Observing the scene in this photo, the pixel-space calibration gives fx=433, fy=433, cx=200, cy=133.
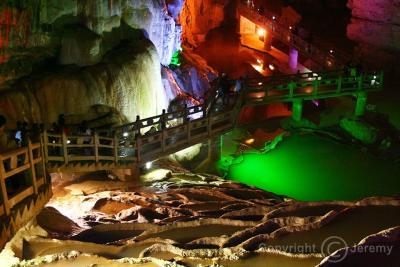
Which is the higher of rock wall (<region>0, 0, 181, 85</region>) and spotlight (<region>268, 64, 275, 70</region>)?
Answer: rock wall (<region>0, 0, 181, 85</region>)

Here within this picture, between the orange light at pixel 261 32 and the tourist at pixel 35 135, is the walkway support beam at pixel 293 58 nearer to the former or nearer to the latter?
the orange light at pixel 261 32

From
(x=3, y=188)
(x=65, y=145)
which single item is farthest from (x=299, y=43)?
(x=3, y=188)

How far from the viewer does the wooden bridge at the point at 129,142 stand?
26.3ft

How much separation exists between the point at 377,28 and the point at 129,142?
14984 mm

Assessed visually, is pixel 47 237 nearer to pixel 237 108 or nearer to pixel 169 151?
pixel 169 151

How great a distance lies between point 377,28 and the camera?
2156 centimetres

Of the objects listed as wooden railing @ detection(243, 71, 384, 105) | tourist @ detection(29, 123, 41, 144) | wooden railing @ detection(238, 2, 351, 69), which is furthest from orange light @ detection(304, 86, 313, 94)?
tourist @ detection(29, 123, 41, 144)

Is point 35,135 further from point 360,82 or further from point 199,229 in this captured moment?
point 360,82

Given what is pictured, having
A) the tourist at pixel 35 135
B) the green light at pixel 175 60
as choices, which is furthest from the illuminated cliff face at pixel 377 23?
the tourist at pixel 35 135

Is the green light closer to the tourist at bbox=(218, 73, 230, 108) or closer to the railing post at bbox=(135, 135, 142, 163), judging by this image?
the tourist at bbox=(218, 73, 230, 108)

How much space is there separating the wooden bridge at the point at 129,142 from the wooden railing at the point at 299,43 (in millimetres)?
2845

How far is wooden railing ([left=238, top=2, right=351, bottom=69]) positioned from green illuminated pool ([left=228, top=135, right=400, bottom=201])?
5014 mm

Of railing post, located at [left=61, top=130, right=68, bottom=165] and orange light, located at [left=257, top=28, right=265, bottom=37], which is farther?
orange light, located at [left=257, top=28, right=265, bottom=37]

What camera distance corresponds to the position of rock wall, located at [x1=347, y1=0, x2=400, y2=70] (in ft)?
68.1
